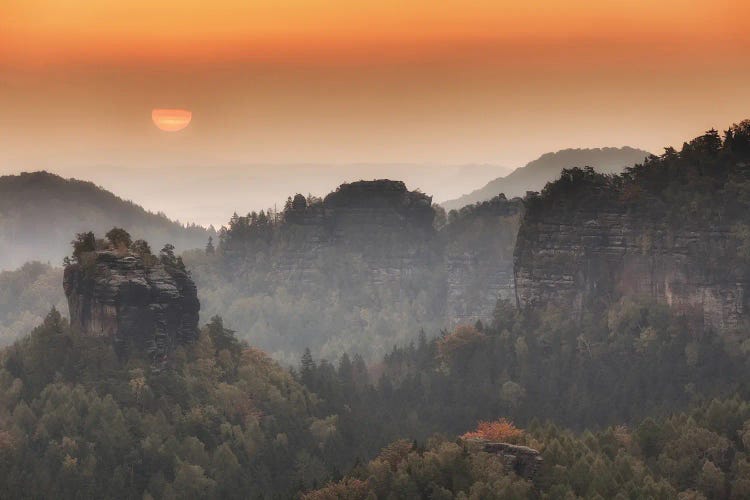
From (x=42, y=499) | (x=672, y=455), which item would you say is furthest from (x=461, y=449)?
(x=42, y=499)

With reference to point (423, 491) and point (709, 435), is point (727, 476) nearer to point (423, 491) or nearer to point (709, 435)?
point (709, 435)

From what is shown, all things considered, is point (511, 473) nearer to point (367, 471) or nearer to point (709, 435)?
point (367, 471)

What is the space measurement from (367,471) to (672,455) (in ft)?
88.1

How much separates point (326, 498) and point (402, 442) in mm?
15891

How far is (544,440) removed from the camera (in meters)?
198

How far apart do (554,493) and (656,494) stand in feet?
25.5

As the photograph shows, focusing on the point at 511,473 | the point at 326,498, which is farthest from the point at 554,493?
the point at 326,498

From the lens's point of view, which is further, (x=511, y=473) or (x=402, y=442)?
(x=402, y=442)

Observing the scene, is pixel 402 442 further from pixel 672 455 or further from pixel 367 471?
pixel 672 455

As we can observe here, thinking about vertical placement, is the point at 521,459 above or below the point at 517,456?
below

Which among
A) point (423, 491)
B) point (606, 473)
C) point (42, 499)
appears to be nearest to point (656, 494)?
point (606, 473)

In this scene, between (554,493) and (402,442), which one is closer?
(554,493)

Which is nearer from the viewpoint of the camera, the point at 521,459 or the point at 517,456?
the point at 521,459

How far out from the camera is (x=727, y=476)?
194m
